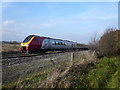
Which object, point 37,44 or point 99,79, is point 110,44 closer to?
point 99,79

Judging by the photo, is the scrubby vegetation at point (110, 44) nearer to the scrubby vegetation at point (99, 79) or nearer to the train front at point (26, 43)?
the scrubby vegetation at point (99, 79)

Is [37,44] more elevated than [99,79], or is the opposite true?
[37,44]

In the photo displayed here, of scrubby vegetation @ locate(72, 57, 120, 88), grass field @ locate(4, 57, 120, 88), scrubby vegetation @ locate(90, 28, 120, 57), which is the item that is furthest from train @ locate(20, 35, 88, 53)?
scrubby vegetation @ locate(72, 57, 120, 88)

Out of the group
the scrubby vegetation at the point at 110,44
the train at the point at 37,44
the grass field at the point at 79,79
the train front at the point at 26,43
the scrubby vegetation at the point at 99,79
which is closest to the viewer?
the grass field at the point at 79,79

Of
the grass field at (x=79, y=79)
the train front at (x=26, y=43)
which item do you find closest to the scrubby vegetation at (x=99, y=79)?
the grass field at (x=79, y=79)

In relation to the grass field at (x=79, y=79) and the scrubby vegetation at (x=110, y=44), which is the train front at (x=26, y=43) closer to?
the scrubby vegetation at (x=110, y=44)

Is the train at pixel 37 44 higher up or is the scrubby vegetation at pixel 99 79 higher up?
the train at pixel 37 44

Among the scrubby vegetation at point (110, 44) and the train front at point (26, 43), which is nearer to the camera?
the scrubby vegetation at point (110, 44)

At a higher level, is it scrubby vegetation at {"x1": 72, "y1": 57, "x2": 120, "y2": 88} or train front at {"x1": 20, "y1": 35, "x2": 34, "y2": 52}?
train front at {"x1": 20, "y1": 35, "x2": 34, "y2": 52}

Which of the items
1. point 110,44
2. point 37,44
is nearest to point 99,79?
point 110,44

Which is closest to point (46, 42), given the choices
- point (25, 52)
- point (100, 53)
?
point (25, 52)

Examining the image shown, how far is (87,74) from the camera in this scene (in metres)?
7.93

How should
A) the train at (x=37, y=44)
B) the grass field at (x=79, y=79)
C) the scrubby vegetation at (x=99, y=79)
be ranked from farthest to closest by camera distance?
the train at (x=37, y=44) < the scrubby vegetation at (x=99, y=79) < the grass field at (x=79, y=79)

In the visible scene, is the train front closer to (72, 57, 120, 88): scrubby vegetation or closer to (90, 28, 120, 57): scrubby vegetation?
(90, 28, 120, 57): scrubby vegetation
